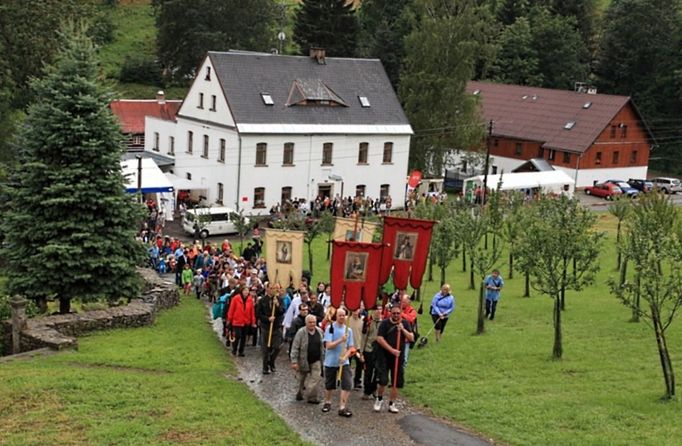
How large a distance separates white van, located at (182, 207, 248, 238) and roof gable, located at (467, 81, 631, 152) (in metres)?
24.3

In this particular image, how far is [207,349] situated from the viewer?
2105 cm

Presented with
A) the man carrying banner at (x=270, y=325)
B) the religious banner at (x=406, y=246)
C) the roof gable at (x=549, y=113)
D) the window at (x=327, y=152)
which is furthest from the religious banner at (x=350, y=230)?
the roof gable at (x=549, y=113)

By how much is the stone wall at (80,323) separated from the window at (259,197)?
23771 mm

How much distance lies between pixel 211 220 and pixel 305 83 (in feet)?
39.6

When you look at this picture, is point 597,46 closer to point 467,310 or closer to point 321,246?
point 321,246

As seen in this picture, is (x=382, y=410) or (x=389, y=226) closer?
(x=382, y=410)

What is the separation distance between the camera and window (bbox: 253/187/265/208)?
5166cm

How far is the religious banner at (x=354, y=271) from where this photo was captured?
18406 millimetres

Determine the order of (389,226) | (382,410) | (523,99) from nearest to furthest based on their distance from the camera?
(382,410)
(389,226)
(523,99)

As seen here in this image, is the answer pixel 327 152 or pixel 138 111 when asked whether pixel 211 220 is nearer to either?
pixel 327 152

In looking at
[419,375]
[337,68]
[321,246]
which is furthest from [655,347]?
[337,68]

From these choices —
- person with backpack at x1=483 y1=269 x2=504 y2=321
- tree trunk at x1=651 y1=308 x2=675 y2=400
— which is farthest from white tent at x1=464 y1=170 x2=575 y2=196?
tree trunk at x1=651 y1=308 x2=675 y2=400

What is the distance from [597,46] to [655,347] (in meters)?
69.1

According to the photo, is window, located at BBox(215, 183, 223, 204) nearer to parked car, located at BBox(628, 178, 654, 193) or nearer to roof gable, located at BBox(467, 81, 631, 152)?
roof gable, located at BBox(467, 81, 631, 152)
